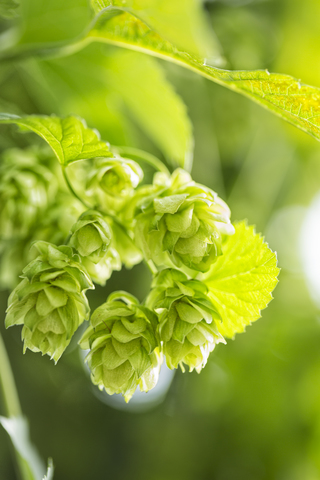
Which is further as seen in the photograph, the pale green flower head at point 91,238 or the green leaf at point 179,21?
the green leaf at point 179,21

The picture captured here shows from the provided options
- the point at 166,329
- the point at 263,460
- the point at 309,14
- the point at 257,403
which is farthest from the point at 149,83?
the point at 263,460

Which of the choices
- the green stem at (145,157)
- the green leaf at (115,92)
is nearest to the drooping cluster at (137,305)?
the green stem at (145,157)

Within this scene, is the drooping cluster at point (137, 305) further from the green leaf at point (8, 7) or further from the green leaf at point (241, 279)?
the green leaf at point (8, 7)

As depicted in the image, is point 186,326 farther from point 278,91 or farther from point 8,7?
point 8,7

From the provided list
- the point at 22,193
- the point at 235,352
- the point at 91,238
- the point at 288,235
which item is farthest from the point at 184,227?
the point at 288,235

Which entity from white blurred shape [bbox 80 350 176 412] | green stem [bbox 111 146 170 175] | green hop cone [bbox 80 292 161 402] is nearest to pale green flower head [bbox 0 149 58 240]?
green stem [bbox 111 146 170 175]

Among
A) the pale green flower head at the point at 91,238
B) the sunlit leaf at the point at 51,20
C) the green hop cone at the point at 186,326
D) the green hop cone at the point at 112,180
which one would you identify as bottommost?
the green hop cone at the point at 186,326

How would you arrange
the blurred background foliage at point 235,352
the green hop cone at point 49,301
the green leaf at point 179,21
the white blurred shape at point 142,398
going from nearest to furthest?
the green hop cone at point 49,301, the green leaf at point 179,21, the blurred background foliage at point 235,352, the white blurred shape at point 142,398
